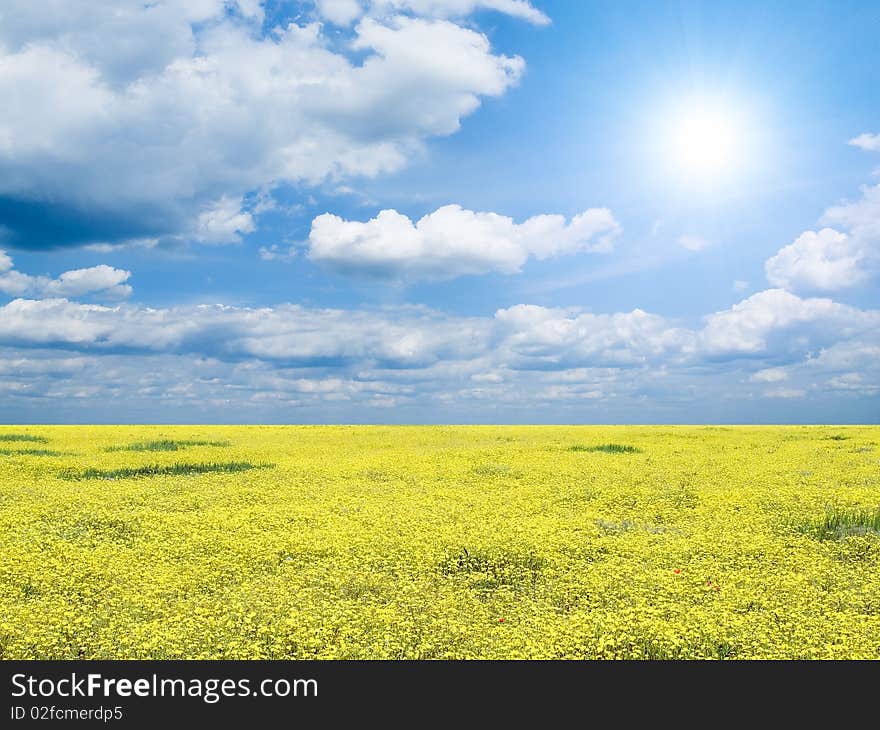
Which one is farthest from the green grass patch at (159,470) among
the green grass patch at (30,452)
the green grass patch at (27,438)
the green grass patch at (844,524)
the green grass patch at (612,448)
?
the green grass patch at (844,524)

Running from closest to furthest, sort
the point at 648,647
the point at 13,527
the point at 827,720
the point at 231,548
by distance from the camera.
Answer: the point at 827,720
the point at 648,647
the point at 231,548
the point at 13,527

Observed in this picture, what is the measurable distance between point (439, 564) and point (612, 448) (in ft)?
71.3

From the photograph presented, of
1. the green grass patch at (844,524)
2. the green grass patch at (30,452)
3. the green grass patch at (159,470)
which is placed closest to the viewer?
the green grass patch at (844,524)

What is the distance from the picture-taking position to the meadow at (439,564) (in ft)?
29.2

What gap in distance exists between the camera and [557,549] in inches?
514

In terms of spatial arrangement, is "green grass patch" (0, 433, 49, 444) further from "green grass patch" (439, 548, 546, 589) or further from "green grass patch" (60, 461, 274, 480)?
"green grass patch" (439, 548, 546, 589)

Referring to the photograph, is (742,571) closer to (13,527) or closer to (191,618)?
(191,618)

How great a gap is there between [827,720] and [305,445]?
29.5 metres

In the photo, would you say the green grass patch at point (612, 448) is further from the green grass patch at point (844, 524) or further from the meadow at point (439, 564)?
the green grass patch at point (844, 524)

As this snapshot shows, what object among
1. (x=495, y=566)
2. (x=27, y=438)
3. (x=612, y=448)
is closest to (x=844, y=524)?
(x=495, y=566)

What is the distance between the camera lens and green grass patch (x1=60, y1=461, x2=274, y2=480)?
2293 centimetres

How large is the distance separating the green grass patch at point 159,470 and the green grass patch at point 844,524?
16.8 meters

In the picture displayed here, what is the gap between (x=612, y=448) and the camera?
32406 millimetres

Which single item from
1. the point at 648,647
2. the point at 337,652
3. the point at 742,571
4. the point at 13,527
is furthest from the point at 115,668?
the point at 742,571
